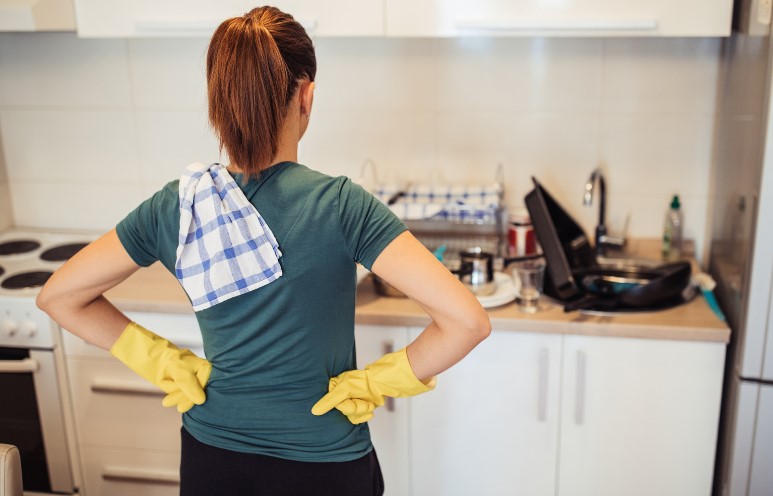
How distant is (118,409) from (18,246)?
662mm

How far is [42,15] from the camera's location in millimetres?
2037

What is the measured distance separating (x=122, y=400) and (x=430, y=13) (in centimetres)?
127

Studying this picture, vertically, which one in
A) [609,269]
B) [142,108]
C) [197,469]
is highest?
[142,108]

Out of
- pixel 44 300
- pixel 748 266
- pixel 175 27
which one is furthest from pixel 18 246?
pixel 748 266

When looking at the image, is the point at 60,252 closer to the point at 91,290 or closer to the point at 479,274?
the point at 91,290

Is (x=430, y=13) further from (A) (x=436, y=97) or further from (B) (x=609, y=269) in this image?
(B) (x=609, y=269)

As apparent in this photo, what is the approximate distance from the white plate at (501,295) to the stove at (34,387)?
1.11 meters

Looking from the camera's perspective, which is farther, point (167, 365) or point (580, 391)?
point (580, 391)

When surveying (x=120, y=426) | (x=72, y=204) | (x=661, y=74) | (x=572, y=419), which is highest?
(x=661, y=74)

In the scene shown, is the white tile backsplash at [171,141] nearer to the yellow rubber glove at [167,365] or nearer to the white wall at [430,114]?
the white wall at [430,114]

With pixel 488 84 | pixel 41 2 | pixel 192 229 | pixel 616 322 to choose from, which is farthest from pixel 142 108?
pixel 616 322

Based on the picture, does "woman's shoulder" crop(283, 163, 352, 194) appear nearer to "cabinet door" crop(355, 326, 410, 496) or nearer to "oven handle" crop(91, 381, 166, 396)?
"cabinet door" crop(355, 326, 410, 496)

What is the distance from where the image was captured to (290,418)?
132cm

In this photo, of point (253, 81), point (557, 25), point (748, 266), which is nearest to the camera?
point (253, 81)
